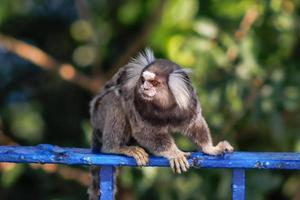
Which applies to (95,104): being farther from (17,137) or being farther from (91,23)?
(17,137)

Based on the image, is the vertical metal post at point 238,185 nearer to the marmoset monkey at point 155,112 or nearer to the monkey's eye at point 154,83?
the marmoset monkey at point 155,112

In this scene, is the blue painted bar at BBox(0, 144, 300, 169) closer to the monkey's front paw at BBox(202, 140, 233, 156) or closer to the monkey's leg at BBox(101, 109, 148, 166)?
the monkey's front paw at BBox(202, 140, 233, 156)

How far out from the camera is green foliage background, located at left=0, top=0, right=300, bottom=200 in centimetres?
407

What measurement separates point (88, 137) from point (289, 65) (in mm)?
1206

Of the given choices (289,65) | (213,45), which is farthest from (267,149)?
(213,45)

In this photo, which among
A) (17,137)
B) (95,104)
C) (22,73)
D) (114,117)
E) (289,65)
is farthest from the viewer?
(22,73)

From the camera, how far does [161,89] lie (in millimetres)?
2852

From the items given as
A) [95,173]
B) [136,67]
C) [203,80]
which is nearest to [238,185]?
[136,67]

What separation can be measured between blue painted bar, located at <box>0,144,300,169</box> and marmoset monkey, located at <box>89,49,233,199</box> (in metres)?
0.32

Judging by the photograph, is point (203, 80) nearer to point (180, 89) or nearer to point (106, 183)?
point (180, 89)

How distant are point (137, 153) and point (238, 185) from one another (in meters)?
0.51

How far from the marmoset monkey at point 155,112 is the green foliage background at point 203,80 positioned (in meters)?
1.09

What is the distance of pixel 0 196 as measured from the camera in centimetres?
559

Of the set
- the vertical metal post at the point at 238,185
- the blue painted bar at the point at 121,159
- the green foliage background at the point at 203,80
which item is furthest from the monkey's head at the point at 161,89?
the green foliage background at the point at 203,80
